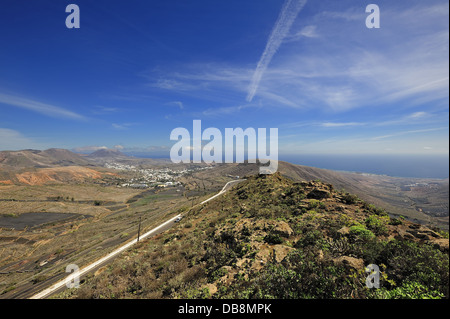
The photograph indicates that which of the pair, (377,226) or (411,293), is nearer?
→ (411,293)

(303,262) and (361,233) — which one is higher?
(361,233)

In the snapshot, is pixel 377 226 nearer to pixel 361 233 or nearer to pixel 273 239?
pixel 361 233

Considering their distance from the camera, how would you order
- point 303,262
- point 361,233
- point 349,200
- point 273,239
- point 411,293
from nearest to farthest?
1. point 411,293
2. point 303,262
3. point 361,233
4. point 273,239
5. point 349,200

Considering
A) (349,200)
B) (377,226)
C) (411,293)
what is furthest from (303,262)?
(349,200)

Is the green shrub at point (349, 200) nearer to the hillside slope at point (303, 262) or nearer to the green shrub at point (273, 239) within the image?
the hillside slope at point (303, 262)

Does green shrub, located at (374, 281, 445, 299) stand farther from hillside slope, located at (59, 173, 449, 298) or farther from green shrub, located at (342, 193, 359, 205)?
green shrub, located at (342, 193, 359, 205)

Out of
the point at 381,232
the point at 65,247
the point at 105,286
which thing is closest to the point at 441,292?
the point at 381,232

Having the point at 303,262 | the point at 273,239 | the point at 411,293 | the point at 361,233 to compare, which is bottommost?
the point at 273,239

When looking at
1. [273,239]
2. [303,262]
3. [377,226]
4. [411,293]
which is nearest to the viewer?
[411,293]
